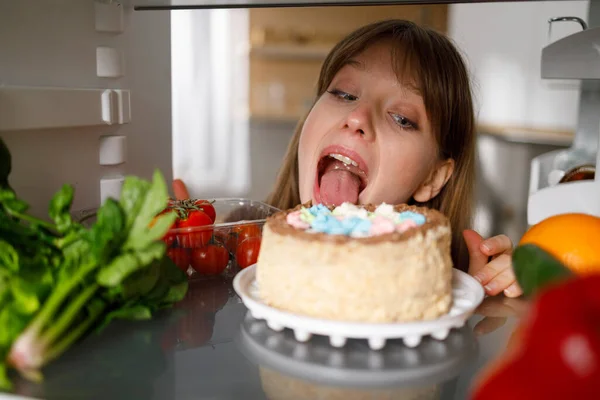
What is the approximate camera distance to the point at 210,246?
0.96 m

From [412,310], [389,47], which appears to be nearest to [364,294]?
[412,310]

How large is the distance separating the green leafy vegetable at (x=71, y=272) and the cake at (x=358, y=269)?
139mm

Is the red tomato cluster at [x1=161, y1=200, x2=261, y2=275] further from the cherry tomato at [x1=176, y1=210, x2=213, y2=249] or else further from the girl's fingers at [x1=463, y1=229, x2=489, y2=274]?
the girl's fingers at [x1=463, y1=229, x2=489, y2=274]

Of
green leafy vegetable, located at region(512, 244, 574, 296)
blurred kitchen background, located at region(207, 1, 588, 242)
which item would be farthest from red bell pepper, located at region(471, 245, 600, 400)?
blurred kitchen background, located at region(207, 1, 588, 242)

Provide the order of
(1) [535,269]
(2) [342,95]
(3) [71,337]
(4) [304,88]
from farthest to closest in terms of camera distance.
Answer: (4) [304,88] → (2) [342,95] → (3) [71,337] → (1) [535,269]

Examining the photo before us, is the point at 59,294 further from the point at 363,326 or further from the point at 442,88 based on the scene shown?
the point at 442,88

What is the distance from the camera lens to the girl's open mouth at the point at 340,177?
1.30m

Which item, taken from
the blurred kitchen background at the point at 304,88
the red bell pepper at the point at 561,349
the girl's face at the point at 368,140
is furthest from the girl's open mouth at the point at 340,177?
the blurred kitchen background at the point at 304,88

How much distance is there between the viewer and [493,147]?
3.90 metres

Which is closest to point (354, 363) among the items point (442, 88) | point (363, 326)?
point (363, 326)

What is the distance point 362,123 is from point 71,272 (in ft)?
2.46

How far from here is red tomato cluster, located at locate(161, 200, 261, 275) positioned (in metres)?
0.93

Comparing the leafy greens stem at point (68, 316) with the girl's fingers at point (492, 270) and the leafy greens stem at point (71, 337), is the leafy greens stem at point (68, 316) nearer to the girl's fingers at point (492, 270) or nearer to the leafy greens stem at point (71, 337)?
the leafy greens stem at point (71, 337)

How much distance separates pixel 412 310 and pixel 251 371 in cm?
19
